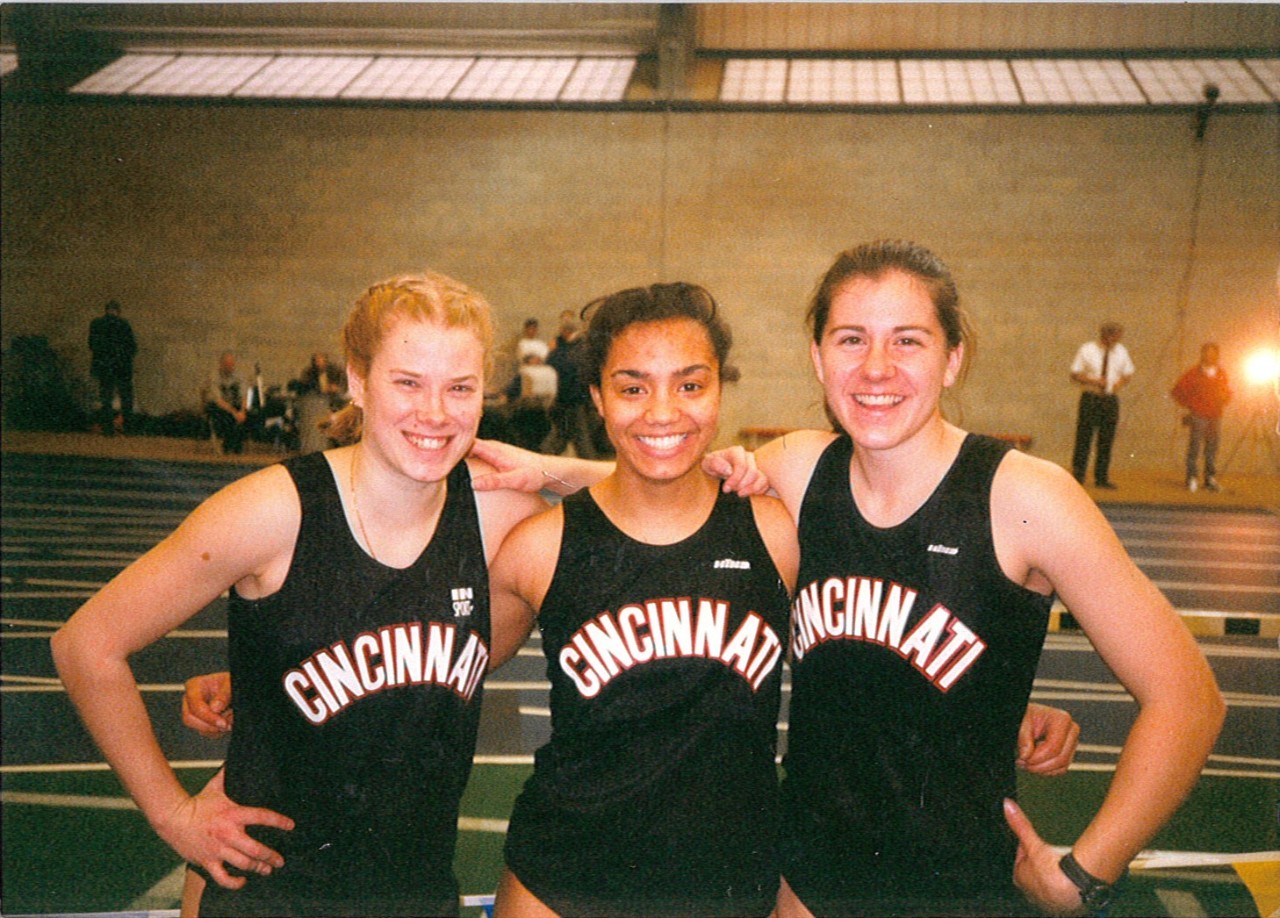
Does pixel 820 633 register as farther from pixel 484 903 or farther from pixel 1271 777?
pixel 1271 777

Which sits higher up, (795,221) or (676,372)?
(795,221)

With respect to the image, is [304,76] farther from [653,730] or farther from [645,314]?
[653,730]

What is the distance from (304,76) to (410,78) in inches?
28.2

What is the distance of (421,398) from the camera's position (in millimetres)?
1774

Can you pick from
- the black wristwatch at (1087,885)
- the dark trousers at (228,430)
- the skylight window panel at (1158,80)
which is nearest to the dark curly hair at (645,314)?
the black wristwatch at (1087,885)

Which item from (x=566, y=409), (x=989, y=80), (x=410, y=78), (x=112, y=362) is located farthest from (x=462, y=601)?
(x=989, y=80)

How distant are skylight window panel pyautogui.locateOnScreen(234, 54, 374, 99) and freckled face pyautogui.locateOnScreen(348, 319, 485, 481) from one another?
2.49 metres

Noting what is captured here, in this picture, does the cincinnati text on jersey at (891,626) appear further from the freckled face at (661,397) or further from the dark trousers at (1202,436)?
the dark trousers at (1202,436)

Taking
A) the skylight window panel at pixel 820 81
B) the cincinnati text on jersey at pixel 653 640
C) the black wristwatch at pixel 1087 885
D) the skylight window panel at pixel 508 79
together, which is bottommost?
the black wristwatch at pixel 1087 885

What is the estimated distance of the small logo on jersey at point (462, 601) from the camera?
1.82m

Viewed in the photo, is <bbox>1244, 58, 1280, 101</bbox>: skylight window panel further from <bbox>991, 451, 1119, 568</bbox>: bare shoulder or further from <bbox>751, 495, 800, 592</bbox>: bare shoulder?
<bbox>751, 495, 800, 592</bbox>: bare shoulder

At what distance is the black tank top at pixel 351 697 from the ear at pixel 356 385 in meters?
0.16

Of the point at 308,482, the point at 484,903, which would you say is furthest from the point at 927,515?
the point at 484,903

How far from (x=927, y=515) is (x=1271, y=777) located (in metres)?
2.97
